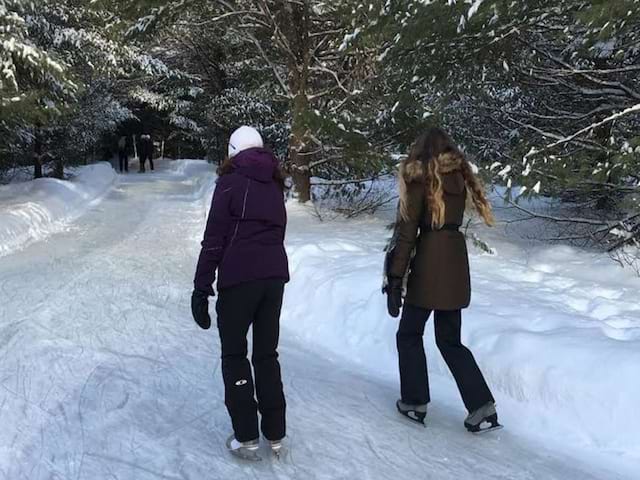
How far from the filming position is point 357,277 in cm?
676

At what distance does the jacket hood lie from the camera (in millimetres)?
3417

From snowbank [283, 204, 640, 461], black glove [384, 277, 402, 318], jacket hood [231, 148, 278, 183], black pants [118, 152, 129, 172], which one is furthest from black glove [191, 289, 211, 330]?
black pants [118, 152, 129, 172]

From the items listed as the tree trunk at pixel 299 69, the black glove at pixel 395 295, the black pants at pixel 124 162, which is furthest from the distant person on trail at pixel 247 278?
the black pants at pixel 124 162

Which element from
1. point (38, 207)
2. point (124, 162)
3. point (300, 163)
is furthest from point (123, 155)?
point (300, 163)

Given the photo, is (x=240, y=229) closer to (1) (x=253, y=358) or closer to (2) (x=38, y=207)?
(1) (x=253, y=358)

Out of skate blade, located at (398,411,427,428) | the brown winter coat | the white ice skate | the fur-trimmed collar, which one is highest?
the fur-trimmed collar

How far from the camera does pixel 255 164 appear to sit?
135 inches

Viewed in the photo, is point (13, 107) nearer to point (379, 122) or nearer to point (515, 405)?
point (379, 122)

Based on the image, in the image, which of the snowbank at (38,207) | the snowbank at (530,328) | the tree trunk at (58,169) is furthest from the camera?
the tree trunk at (58,169)

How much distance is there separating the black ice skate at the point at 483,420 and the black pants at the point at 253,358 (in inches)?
52.1

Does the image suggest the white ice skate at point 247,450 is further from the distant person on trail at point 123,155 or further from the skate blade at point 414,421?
the distant person on trail at point 123,155

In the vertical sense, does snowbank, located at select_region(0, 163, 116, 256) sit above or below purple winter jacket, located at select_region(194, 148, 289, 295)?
below

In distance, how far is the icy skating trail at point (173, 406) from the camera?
11.7 feet

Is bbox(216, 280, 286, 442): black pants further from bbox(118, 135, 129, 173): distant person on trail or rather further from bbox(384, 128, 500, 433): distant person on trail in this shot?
bbox(118, 135, 129, 173): distant person on trail
